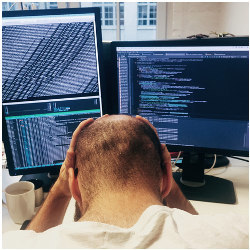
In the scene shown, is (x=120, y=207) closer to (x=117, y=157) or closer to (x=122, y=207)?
(x=122, y=207)

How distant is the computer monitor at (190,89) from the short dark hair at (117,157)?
26 centimetres

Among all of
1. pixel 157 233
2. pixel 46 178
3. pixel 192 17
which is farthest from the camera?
pixel 192 17

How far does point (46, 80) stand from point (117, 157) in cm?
45

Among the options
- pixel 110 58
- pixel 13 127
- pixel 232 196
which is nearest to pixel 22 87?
pixel 13 127

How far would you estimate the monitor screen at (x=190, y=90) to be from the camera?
911 millimetres

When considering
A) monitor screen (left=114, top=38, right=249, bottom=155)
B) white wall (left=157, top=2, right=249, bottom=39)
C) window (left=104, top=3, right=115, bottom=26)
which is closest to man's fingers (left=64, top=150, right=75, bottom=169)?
monitor screen (left=114, top=38, right=249, bottom=155)

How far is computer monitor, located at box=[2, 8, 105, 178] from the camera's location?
0.94m

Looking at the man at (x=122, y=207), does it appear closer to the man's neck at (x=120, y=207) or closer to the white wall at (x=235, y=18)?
the man's neck at (x=120, y=207)

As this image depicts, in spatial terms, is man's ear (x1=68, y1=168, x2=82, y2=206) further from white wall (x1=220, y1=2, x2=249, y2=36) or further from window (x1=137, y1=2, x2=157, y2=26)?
window (x1=137, y1=2, x2=157, y2=26)

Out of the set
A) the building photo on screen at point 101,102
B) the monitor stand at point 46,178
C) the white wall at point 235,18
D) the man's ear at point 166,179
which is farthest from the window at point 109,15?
the man's ear at point 166,179

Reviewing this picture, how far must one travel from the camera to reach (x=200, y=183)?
3.58 ft

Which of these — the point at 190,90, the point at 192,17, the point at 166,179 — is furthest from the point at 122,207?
the point at 192,17

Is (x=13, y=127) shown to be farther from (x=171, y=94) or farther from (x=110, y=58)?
(x=171, y=94)

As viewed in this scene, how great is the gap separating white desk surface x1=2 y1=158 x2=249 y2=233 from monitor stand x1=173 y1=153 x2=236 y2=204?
2cm
